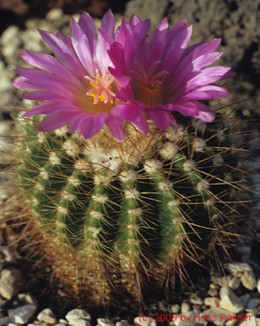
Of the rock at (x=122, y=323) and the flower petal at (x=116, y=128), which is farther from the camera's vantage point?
the rock at (x=122, y=323)

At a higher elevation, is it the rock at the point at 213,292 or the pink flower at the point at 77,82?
the pink flower at the point at 77,82

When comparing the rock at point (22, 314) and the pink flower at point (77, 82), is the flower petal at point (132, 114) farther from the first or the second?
the rock at point (22, 314)

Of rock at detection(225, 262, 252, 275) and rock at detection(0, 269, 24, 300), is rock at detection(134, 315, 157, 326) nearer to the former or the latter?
rock at detection(225, 262, 252, 275)

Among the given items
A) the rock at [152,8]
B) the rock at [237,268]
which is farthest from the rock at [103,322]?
the rock at [152,8]

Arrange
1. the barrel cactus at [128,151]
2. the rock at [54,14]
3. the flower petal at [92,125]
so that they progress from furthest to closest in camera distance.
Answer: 1. the rock at [54,14]
2. the barrel cactus at [128,151]
3. the flower petal at [92,125]

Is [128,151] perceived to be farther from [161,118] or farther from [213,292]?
[213,292]

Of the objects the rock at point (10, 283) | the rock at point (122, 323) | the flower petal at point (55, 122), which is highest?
the flower petal at point (55, 122)

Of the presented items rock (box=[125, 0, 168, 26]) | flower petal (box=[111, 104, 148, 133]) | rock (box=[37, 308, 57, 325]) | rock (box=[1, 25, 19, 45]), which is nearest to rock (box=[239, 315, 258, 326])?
rock (box=[37, 308, 57, 325])
